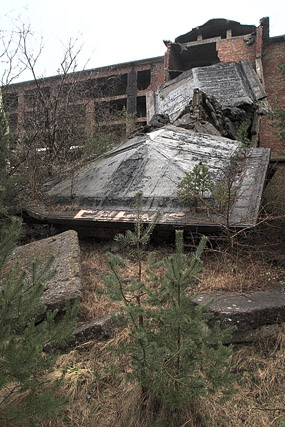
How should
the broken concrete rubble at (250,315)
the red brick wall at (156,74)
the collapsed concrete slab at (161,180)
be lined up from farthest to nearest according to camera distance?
the red brick wall at (156,74), the collapsed concrete slab at (161,180), the broken concrete rubble at (250,315)

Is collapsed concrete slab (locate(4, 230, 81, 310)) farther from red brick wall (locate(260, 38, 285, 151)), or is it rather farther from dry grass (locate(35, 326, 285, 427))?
red brick wall (locate(260, 38, 285, 151))

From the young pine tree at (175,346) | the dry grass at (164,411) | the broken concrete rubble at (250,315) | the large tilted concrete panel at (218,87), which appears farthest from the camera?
the large tilted concrete panel at (218,87)

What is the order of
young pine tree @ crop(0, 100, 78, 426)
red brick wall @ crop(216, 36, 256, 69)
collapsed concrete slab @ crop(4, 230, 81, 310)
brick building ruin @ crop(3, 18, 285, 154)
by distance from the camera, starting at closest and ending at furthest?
1. young pine tree @ crop(0, 100, 78, 426)
2. collapsed concrete slab @ crop(4, 230, 81, 310)
3. brick building ruin @ crop(3, 18, 285, 154)
4. red brick wall @ crop(216, 36, 256, 69)

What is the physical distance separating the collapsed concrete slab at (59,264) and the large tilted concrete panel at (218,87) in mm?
6264

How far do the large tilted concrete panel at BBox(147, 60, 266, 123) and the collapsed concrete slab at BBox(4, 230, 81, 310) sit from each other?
6.26 meters

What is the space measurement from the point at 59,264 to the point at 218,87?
8395mm

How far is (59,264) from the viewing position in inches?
148

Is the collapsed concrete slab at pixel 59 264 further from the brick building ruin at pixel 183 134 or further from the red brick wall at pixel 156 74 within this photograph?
the red brick wall at pixel 156 74

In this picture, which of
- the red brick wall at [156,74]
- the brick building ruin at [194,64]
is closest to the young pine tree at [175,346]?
the brick building ruin at [194,64]

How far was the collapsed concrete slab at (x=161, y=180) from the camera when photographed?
15.6 ft

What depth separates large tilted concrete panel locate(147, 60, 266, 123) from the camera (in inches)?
388

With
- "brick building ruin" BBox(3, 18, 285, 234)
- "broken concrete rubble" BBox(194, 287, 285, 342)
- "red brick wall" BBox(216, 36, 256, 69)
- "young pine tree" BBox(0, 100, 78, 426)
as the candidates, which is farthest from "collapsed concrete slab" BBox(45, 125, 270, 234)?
"red brick wall" BBox(216, 36, 256, 69)

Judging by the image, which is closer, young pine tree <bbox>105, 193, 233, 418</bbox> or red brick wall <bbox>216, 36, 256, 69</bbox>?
young pine tree <bbox>105, 193, 233, 418</bbox>

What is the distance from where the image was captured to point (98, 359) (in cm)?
277
